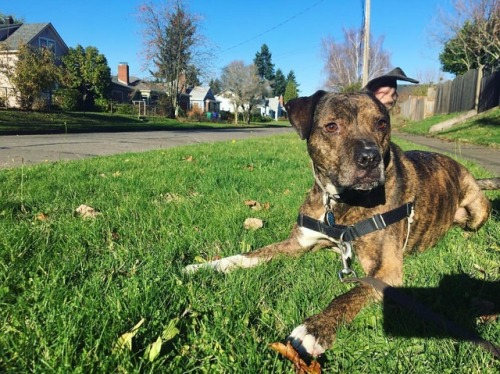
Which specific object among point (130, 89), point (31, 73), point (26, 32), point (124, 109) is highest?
point (26, 32)

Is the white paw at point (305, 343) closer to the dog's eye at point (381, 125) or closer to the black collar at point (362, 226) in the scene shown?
the black collar at point (362, 226)

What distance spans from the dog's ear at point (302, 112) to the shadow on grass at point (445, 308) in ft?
4.90

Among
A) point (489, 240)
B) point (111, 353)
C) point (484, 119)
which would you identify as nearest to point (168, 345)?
point (111, 353)

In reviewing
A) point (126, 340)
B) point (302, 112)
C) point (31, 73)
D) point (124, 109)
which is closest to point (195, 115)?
point (124, 109)

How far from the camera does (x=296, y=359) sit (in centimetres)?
187

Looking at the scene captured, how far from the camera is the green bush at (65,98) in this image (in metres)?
42.8

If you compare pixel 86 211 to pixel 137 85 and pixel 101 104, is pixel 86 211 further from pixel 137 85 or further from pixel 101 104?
pixel 137 85

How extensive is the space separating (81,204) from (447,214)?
3.68m

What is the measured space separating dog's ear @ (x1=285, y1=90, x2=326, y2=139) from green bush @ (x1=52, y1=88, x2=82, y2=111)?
44762mm

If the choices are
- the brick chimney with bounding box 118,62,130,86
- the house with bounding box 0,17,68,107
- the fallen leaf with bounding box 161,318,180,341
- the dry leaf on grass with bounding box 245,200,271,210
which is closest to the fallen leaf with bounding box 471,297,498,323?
the fallen leaf with bounding box 161,318,180,341

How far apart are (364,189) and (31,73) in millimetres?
31133

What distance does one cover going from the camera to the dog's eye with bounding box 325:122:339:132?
3309mm

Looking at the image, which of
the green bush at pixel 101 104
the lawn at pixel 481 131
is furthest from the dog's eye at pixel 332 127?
the green bush at pixel 101 104

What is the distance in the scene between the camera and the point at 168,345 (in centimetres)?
189
